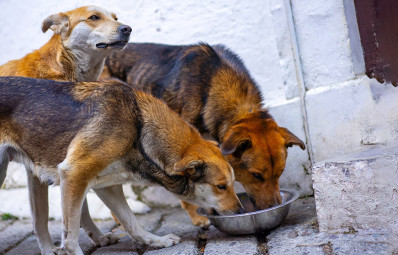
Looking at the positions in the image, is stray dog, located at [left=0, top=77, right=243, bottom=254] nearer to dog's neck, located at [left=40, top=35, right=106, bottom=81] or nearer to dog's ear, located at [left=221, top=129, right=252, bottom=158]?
dog's ear, located at [left=221, top=129, right=252, bottom=158]

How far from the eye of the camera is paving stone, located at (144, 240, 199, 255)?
4.01 m

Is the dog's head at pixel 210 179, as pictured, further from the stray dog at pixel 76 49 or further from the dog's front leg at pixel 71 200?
the stray dog at pixel 76 49

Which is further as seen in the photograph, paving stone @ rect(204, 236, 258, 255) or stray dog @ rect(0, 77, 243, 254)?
stray dog @ rect(0, 77, 243, 254)

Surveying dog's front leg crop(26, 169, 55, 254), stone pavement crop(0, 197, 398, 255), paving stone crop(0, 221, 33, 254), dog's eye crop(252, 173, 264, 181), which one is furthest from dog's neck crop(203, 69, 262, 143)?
paving stone crop(0, 221, 33, 254)

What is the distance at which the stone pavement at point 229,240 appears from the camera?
3.50 metres

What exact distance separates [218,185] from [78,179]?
118 cm

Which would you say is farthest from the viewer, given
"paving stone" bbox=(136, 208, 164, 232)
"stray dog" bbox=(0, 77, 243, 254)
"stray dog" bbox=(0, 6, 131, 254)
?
"paving stone" bbox=(136, 208, 164, 232)

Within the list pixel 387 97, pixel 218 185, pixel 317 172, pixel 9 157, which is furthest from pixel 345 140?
pixel 9 157

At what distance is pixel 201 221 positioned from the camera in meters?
5.02

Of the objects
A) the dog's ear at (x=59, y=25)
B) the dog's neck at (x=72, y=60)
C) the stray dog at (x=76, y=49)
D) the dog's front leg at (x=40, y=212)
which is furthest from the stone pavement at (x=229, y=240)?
the dog's ear at (x=59, y=25)

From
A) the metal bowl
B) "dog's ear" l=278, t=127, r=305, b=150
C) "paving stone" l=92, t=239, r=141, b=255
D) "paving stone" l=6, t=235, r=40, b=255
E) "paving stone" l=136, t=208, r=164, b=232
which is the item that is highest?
"dog's ear" l=278, t=127, r=305, b=150

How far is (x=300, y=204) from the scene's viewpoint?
5227 mm

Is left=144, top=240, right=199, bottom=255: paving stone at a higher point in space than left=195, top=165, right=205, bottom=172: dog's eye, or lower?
lower

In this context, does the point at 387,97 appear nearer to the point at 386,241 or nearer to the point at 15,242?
the point at 386,241
